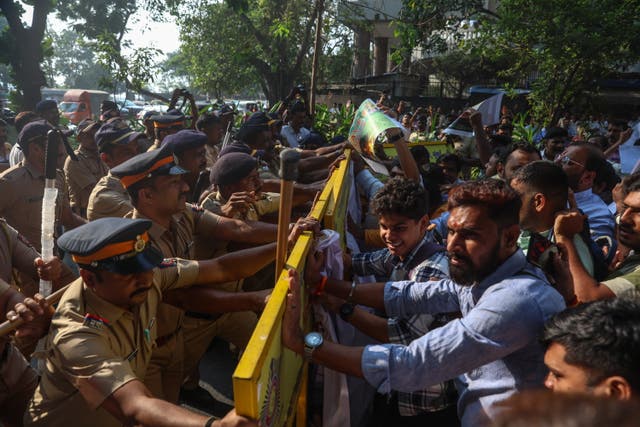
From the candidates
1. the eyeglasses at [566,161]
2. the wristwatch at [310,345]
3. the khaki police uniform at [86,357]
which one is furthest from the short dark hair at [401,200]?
the eyeglasses at [566,161]

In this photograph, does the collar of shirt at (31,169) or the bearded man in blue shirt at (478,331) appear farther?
the collar of shirt at (31,169)


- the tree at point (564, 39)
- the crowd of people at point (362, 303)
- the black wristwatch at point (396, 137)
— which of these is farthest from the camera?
the tree at point (564, 39)

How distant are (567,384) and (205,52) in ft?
79.7

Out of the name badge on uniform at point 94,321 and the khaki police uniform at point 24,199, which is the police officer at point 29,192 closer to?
the khaki police uniform at point 24,199

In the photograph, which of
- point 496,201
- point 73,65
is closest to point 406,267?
point 496,201

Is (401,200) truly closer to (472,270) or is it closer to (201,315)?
(472,270)

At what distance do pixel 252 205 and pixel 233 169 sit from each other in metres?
0.34

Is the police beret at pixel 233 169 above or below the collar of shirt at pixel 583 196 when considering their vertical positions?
above

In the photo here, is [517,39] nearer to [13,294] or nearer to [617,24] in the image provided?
[617,24]

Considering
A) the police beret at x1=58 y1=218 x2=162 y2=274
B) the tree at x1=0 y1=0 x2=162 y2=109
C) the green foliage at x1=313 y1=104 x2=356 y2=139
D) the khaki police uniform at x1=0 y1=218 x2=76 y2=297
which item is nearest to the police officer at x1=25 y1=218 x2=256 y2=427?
the police beret at x1=58 y1=218 x2=162 y2=274

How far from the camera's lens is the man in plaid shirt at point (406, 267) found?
2.42 metres

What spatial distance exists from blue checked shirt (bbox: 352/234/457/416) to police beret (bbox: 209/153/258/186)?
1010 mm

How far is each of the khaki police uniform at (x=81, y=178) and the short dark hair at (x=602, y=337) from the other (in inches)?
221

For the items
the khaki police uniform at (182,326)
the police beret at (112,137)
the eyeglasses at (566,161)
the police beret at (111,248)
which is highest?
the police beret at (112,137)
